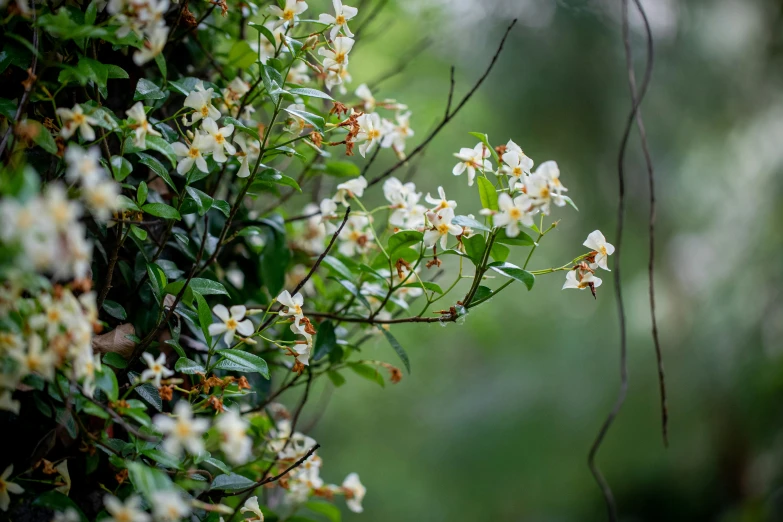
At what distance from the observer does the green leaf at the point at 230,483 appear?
0.48 meters

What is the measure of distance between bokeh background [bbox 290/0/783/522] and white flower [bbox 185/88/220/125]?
42.1 inches

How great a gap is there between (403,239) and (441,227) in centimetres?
5

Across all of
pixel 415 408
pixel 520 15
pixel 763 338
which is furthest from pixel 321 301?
pixel 763 338

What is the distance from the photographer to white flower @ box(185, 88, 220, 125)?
1.55 feet

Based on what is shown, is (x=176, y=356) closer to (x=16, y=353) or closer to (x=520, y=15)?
(x=16, y=353)

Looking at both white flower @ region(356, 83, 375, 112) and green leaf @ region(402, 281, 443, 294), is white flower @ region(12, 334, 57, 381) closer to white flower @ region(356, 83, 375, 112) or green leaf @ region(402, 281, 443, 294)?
green leaf @ region(402, 281, 443, 294)

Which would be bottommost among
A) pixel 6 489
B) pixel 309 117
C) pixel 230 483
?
pixel 6 489

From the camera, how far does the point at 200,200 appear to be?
0.49m

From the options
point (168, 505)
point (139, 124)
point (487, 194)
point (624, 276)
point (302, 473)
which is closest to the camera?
point (168, 505)

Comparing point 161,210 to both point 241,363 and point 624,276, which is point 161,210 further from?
point 624,276

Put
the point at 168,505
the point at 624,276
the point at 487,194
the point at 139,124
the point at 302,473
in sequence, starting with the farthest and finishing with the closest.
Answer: the point at 624,276, the point at 302,473, the point at 487,194, the point at 139,124, the point at 168,505

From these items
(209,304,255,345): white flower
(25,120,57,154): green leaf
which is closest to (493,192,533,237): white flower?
(209,304,255,345): white flower

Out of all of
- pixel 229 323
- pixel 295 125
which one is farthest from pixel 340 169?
pixel 229 323

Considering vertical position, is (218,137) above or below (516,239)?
below
